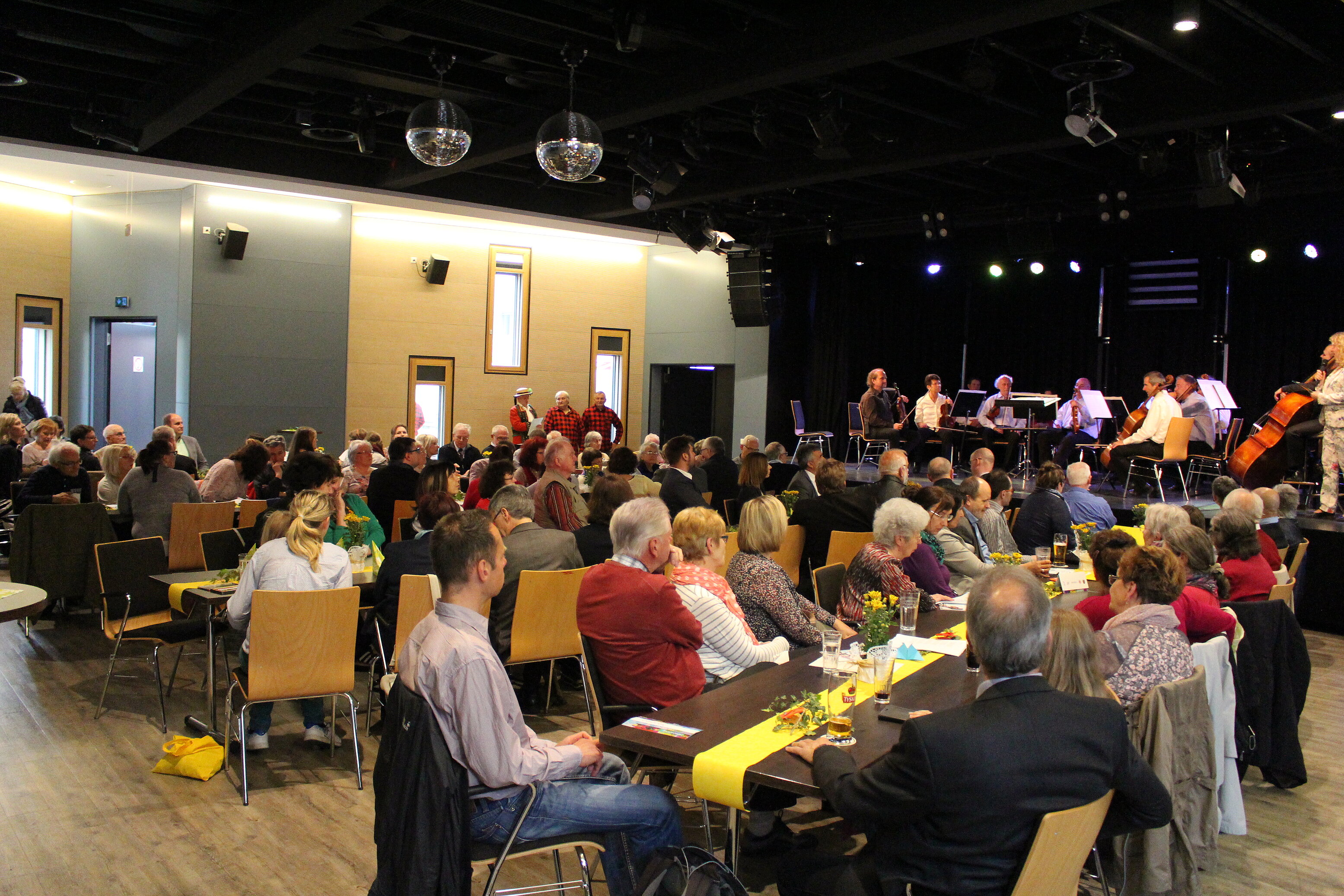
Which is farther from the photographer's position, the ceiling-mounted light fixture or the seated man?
the ceiling-mounted light fixture

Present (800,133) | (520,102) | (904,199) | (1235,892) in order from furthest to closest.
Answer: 1. (904,199)
2. (800,133)
3. (520,102)
4. (1235,892)

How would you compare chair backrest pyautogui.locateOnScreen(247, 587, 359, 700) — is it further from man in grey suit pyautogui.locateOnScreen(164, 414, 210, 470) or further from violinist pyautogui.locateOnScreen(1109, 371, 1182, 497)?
violinist pyautogui.locateOnScreen(1109, 371, 1182, 497)

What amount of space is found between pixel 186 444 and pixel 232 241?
2776mm

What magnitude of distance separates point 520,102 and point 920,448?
26.8 ft

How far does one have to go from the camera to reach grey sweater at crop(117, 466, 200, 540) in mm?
6793

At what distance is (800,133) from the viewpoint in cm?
941

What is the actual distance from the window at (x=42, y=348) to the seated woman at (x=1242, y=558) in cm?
1328

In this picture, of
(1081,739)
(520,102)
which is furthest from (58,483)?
(1081,739)

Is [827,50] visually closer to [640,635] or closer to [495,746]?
[640,635]

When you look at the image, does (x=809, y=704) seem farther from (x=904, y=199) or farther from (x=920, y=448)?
(x=920, y=448)

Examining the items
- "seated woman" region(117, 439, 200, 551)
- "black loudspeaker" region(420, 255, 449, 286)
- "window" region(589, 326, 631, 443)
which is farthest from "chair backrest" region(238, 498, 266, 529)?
"window" region(589, 326, 631, 443)

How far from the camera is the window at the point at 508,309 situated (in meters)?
14.8

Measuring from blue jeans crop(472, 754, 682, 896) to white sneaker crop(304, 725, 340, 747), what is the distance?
2481mm

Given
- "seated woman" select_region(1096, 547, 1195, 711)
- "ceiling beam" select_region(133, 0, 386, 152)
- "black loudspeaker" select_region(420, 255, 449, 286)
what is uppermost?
"ceiling beam" select_region(133, 0, 386, 152)
